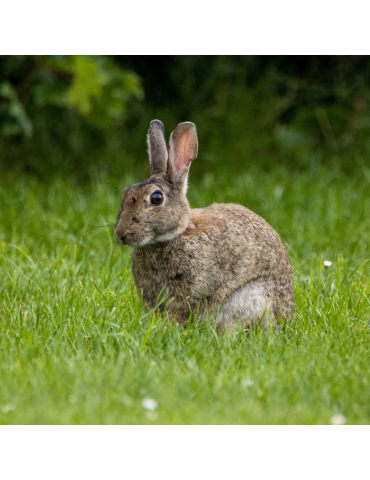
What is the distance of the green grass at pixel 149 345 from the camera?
2.71 meters

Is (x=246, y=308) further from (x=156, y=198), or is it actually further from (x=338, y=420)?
(x=338, y=420)

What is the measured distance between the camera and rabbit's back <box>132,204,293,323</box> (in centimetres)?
374

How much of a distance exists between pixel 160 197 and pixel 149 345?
2.63ft

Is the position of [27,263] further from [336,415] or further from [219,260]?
[336,415]

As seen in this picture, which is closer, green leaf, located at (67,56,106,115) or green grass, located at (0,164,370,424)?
green grass, located at (0,164,370,424)

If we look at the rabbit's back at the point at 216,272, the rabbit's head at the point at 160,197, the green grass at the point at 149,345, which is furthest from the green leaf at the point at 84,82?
the rabbit's back at the point at 216,272

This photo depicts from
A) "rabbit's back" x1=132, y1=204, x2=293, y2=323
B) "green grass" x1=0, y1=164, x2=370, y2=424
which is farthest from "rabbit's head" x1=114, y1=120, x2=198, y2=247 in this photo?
"green grass" x1=0, y1=164, x2=370, y2=424

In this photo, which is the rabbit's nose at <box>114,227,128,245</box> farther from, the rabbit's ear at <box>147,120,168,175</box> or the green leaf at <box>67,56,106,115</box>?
the green leaf at <box>67,56,106,115</box>

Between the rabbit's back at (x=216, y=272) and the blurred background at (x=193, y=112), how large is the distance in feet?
9.54

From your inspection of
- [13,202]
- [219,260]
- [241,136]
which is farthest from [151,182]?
[241,136]

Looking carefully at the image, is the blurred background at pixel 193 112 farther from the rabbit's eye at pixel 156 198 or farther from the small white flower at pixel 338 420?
the small white flower at pixel 338 420

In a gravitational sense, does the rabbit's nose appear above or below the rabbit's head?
below

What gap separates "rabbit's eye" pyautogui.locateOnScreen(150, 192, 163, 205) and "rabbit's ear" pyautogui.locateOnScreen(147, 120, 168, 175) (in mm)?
241

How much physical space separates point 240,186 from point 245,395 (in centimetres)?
382
